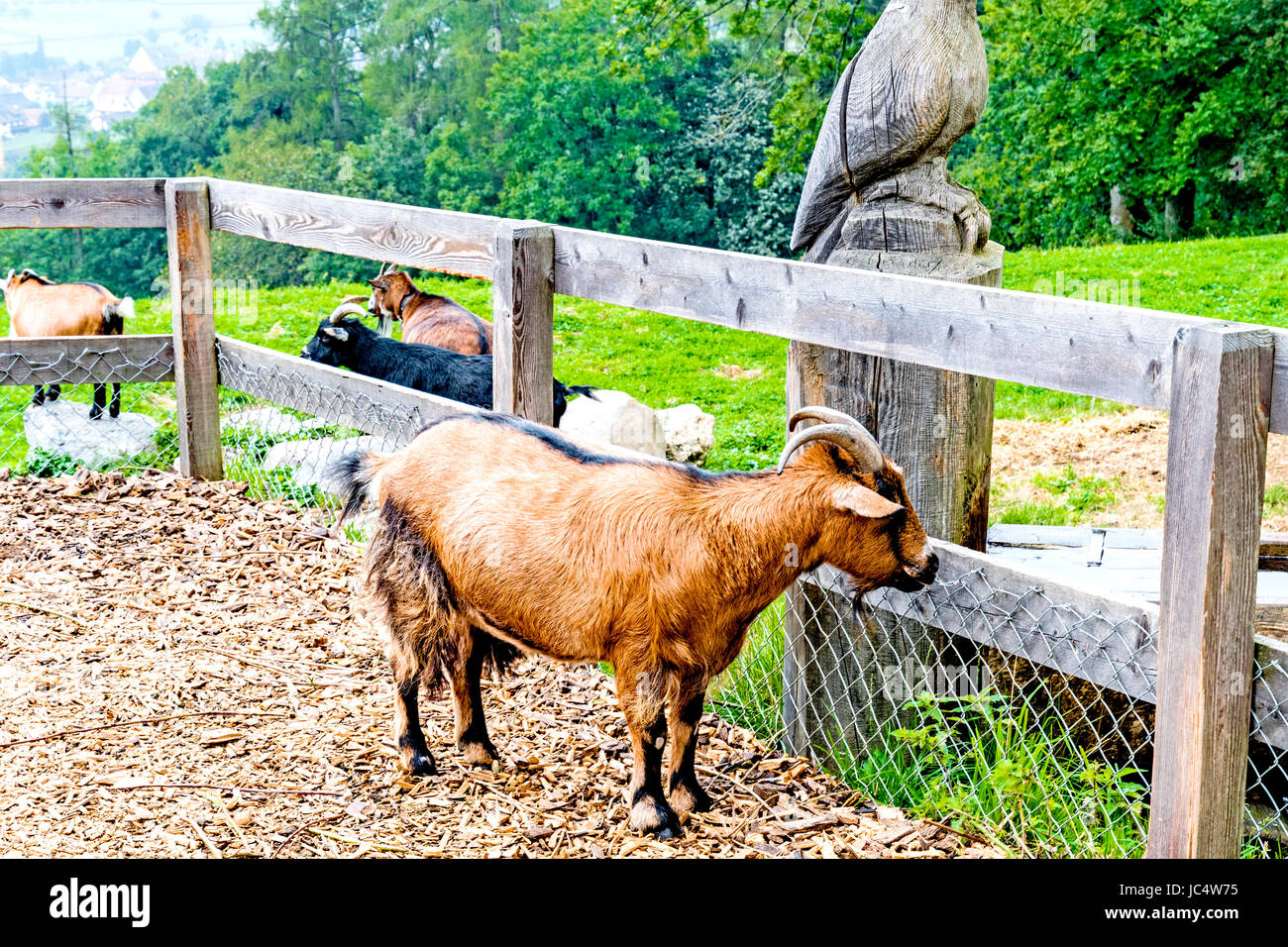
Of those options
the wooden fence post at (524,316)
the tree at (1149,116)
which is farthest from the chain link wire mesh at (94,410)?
the tree at (1149,116)

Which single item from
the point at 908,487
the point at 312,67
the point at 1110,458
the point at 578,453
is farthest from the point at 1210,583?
the point at 312,67

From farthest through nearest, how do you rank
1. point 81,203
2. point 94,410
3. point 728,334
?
1. point 728,334
2. point 94,410
3. point 81,203

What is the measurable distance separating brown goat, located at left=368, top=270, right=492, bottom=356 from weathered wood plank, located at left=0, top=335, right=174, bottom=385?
6.22 ft

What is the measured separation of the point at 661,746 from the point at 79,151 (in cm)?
6592

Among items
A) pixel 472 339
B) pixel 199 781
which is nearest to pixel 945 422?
pixel 199 781

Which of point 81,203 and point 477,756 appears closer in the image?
point 477,756

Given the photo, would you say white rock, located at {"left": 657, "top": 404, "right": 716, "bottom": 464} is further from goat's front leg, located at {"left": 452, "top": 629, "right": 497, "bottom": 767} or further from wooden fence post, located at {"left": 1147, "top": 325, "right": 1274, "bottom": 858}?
wooden fence post, located at {"left": 1147, "top": 325, "right": 1274, "bottom": 858}

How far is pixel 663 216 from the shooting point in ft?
122

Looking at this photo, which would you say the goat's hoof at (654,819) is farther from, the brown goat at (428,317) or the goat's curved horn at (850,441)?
the brown goat at (428,317)

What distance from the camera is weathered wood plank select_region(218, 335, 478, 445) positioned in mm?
5043

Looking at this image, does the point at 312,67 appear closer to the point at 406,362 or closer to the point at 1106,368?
the point at 406,362

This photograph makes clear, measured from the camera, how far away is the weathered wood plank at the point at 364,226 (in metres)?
4.73

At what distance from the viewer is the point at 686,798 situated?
3543 millimetres

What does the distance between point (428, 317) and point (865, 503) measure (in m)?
6.21
